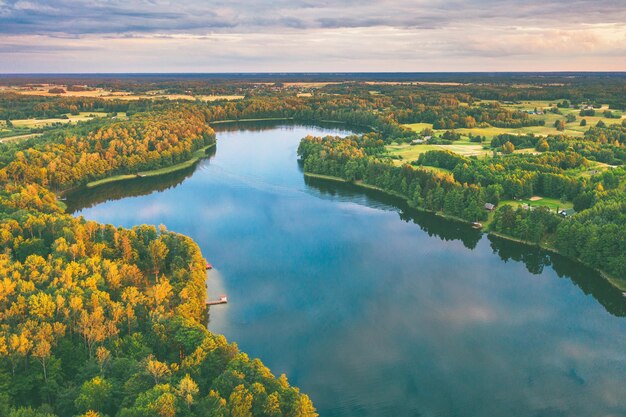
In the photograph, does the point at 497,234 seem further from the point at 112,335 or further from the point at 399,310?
the point at 112,335

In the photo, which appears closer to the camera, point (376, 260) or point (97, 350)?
point (97, 350)

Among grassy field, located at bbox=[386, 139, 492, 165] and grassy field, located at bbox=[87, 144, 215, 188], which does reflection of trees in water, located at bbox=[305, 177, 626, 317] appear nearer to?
grassy field, located at bbox=[386, 139, 492, 165]

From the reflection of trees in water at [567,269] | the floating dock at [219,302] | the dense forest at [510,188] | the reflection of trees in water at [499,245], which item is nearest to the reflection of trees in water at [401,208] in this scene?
the reflection of trees in water at [499,245]

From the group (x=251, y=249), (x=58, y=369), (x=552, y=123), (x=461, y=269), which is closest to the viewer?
(x=58, y=369)

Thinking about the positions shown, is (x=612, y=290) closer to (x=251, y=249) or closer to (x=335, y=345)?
(x=335, y=345)

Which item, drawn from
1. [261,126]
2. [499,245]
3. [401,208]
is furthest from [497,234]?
[261,126]

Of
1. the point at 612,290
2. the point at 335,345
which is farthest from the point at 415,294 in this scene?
the point at 612,290

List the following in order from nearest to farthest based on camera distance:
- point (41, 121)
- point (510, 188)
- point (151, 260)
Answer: point (151, 260), point (510, 188), point (41, 121)
